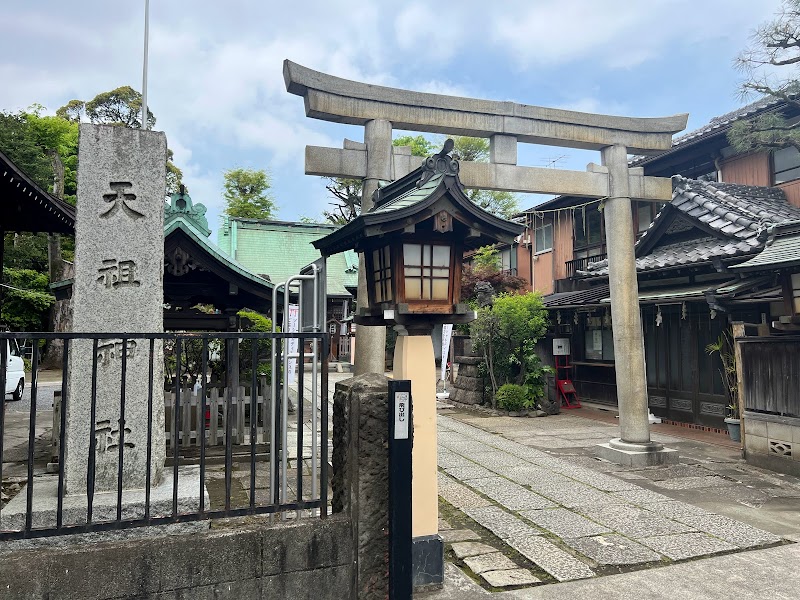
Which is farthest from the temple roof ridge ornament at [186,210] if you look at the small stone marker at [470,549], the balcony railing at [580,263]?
the balcony railing at [580,263]

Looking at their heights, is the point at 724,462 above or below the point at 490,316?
below

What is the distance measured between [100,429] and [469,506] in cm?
447

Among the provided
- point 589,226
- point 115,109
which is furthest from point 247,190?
point 589,226

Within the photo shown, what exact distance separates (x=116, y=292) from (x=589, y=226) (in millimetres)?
18274

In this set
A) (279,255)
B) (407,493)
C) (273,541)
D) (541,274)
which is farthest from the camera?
(279,255)

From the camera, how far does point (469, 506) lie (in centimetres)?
679

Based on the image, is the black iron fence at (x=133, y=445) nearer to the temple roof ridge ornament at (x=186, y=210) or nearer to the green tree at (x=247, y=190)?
the temple roof ridge ornament at (x=186, y=210)

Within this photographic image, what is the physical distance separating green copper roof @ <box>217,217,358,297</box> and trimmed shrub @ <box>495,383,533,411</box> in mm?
11180

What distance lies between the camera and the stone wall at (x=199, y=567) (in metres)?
3.21

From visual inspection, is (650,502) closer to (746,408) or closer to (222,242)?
(746,408)

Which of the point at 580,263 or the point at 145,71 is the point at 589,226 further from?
the point at 145,71

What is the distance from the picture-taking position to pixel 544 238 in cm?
2298

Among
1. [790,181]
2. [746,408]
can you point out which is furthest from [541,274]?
[746,408]

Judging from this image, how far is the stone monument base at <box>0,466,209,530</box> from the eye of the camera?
12.6 feet
